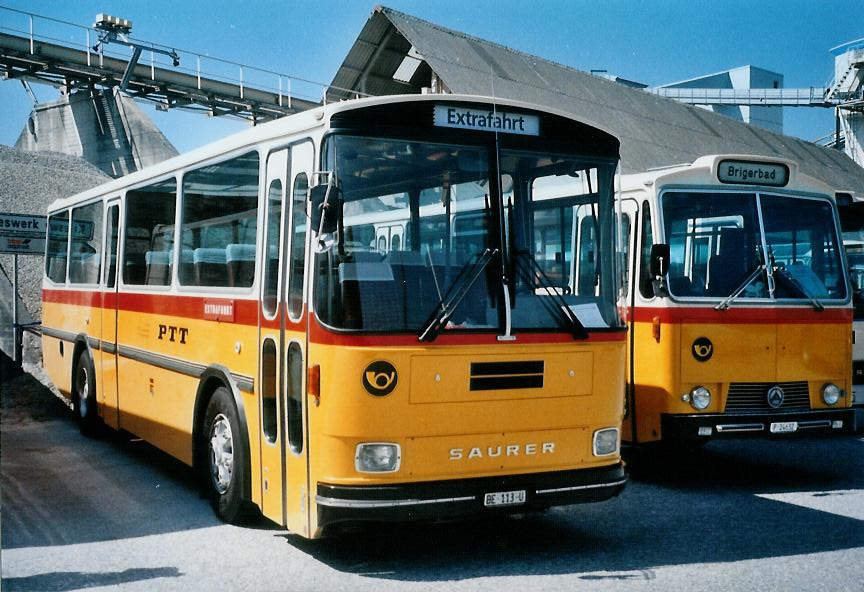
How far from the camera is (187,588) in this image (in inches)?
218

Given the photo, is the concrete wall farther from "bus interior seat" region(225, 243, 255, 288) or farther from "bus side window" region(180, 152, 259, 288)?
"bus interior seat" region(225, 243, 255, 288)

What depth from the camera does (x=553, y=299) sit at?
6172 millimetres

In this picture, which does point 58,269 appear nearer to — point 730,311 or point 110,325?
point 110,325

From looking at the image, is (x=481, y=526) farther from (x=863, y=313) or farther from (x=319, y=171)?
(x=863, y=313)

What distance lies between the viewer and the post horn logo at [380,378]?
558cm

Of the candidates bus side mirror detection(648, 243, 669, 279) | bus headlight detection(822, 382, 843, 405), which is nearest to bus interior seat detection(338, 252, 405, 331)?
bus side mirror detection(648, 243, 669, 279)

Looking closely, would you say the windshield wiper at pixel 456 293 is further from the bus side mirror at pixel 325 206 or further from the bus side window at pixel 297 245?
the bus side window at pixel 297 245

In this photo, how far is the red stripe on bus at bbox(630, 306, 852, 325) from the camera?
8.55 metres

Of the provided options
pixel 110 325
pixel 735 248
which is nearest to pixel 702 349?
pixel 735 248

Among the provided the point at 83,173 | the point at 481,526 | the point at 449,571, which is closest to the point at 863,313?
the point at 481,526

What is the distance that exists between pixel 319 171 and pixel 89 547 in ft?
9.90

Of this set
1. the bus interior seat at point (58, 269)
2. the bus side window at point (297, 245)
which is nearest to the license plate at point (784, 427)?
the bus side window at point (297, 245)

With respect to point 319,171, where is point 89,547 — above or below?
below

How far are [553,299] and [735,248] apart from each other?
10.8 ft
